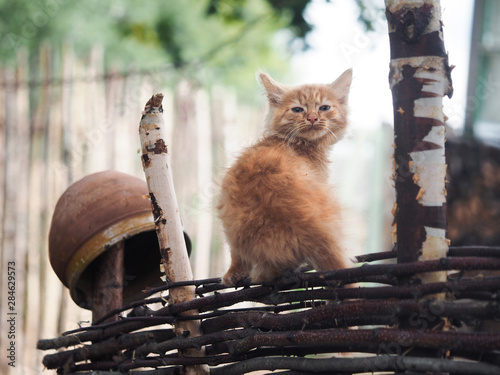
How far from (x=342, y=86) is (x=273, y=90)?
12.3 inches

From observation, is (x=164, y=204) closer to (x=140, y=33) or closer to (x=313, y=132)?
(x=313, y=132)

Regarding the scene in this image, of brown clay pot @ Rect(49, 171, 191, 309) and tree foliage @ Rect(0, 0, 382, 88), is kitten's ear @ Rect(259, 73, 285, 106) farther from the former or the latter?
tree foliage @ Rect(0, 0, 382, 88)

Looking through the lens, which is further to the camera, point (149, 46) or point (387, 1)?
point (149, 46)

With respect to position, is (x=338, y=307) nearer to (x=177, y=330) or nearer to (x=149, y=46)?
(x=177, y=330)

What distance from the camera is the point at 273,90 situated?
2.43 meters

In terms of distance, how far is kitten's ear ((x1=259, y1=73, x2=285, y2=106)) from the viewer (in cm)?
241

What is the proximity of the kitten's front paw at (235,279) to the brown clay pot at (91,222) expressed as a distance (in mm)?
382

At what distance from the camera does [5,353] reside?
4531 millimetres

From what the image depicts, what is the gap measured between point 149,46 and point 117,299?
8.34 meters

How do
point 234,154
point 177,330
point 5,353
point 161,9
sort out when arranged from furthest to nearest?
1. point 161,9
2. point 5,353
3. point 234,154
4. point 177,330

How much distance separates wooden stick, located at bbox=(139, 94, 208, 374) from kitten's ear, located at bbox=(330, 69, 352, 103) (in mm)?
1041

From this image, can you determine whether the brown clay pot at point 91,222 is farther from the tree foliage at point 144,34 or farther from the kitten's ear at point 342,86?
the tree foliage at point 144,34

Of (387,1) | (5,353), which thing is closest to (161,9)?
(5,353)

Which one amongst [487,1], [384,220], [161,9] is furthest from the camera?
[161,9]
